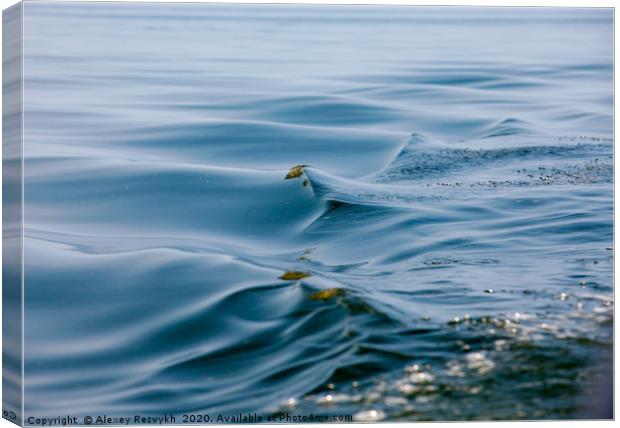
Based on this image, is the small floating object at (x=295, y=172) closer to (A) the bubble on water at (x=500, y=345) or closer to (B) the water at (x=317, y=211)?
(B) the water at (x=317, y=211)

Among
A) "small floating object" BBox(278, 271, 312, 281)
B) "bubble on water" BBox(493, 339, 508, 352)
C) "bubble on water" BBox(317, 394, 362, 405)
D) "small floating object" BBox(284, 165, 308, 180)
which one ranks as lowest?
"bubble on water" BBox(317, 394, 362, 405)

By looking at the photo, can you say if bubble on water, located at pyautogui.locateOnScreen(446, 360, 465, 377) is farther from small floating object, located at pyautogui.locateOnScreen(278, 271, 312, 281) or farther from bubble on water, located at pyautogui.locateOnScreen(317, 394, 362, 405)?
small floating object, located at pyautogui.locateOnScreen(278, 271, 312, 281)

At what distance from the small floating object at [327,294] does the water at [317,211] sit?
0.03 m

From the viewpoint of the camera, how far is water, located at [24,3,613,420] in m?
6.29

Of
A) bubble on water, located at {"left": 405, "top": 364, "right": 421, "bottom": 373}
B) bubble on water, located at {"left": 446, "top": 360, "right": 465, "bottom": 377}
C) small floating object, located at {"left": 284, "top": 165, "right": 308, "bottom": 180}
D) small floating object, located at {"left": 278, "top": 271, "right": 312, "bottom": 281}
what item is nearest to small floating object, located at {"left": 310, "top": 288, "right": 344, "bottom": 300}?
small floating object, located at {"left": 278, "top": 271, "right": 312, "bottom": 281}

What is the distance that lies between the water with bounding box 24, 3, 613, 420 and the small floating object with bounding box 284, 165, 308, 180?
0.06 meters

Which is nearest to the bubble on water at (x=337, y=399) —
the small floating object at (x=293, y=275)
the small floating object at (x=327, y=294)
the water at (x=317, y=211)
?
the water at (x=317, y=211)

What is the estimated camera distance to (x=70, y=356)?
254 inches

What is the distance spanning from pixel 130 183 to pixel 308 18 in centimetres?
155

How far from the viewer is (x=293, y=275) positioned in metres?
7.06

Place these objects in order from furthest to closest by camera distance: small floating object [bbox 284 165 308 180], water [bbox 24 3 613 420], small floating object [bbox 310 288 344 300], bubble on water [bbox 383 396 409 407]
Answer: small floating object [bbox 284 165 308 180]
small floating object [bbox 310 288 344 300]
water [bbox 24 3 613 420]
bubble on water [bbox 383 396 409 407]

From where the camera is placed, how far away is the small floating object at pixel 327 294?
6738 mm

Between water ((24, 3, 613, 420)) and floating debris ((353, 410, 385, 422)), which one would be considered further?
water ((24, 3, 613, 420))

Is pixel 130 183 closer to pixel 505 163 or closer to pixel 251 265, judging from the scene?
pixel 251 265
